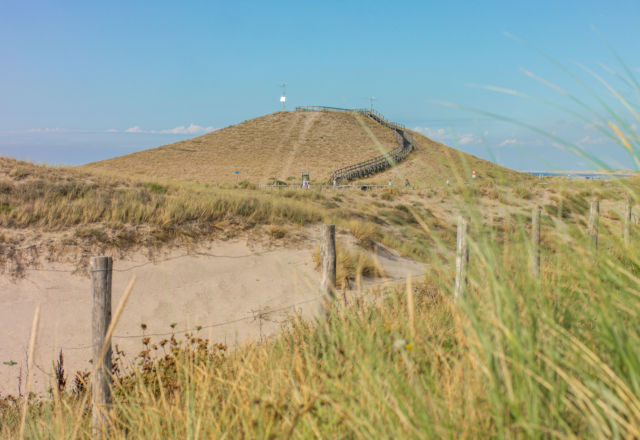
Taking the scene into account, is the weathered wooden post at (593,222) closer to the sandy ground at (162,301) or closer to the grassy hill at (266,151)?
the sandy ground at (162,301)

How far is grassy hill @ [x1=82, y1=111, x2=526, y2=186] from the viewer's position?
50.5 metres

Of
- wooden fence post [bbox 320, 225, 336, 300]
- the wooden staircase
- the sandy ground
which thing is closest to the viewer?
wooden fence post [bbox 320, 225, 336, 300]

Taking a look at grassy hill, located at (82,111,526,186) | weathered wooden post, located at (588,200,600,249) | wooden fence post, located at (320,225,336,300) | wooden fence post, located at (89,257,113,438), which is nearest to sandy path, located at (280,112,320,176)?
grassy hill, located at (82,111,526,186)

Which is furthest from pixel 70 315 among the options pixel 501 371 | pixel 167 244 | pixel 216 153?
pixel 216 153

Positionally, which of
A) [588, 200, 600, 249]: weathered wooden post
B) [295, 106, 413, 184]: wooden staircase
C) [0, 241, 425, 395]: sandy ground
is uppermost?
[295, 106, 413, 184]: wooden staircase

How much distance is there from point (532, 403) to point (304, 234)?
1323cm

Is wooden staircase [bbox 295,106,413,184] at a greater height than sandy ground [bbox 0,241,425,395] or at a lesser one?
greater

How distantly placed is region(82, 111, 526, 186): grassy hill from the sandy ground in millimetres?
33640

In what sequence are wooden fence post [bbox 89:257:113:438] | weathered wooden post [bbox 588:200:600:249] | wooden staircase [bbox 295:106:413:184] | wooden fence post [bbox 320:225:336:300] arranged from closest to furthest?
1. weathered wooden post [bbox 588:200:600:249]
2. wooden fence post [bbox 89:257:113:438]
3. wooden fence post [bbox 320:225:336:300]
4. wooden staircase [bbox 295:106:413:184]

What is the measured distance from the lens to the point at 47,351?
8742 millimetres

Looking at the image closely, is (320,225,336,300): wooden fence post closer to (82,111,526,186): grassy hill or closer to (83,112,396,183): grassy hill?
(82,111,526,186): grassy hill

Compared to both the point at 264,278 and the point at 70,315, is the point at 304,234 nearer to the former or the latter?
the point at 264,278

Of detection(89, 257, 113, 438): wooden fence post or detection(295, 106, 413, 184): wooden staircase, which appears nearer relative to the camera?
detection(89, 257, 113, 438): wooden fence post

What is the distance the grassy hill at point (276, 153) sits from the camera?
5050 cm
